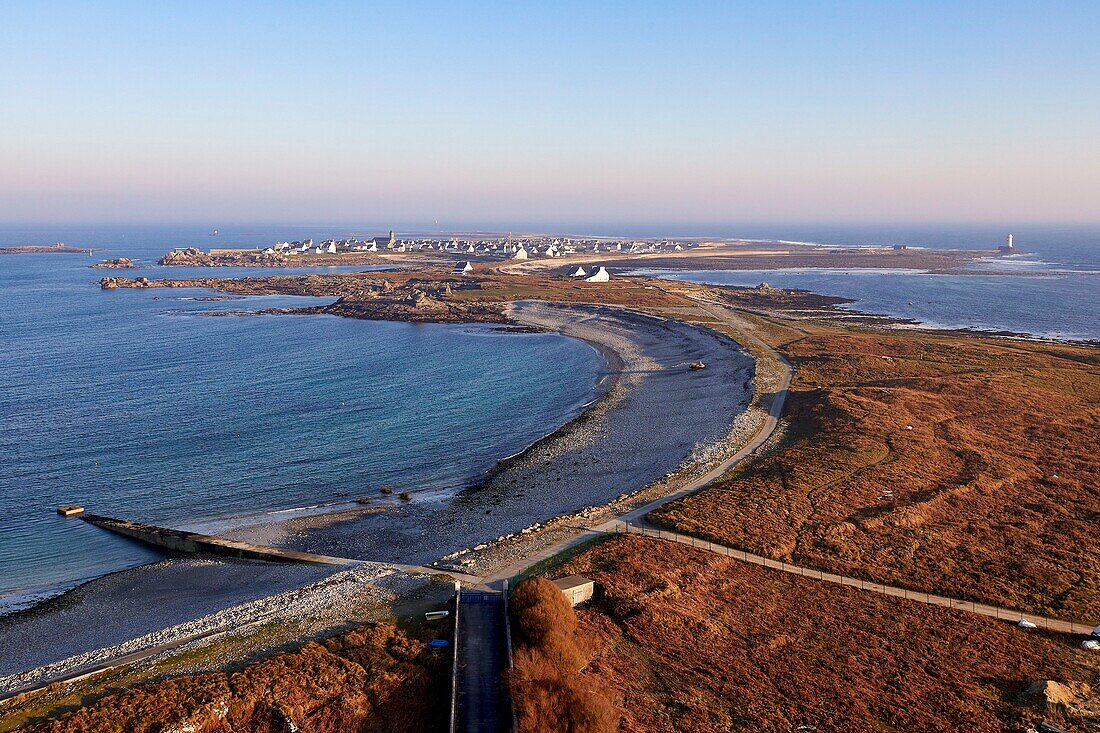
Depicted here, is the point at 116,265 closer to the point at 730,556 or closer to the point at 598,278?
the point at 598,278

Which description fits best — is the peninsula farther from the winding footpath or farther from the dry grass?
the dry grass

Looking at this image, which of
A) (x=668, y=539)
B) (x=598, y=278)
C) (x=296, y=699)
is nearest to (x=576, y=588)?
(x=668, y=539)

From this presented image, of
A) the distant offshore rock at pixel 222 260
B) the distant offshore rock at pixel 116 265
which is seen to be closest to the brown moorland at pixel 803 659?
the distant offshore rock at pixel 116 265

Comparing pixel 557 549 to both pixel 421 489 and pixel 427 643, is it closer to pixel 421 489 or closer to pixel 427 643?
pixel 427 643

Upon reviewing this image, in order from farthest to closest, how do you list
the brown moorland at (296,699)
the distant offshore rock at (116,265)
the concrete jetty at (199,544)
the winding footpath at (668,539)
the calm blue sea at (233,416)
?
1. the distant offshore rock at (116,265)
2. the calm blue sea at (233,416)
3. the concrete jetty at (199,544)
4. the winding footpath at (668,539)
5. the brown moorland at (296,699)

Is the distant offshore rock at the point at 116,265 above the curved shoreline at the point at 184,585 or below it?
above

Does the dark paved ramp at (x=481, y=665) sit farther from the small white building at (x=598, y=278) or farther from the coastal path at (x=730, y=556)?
the small white building at (x=598, y=278)
